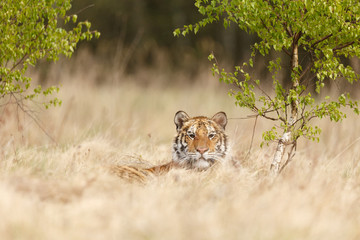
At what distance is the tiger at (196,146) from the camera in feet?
19.6

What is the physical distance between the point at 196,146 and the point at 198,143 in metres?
0.04

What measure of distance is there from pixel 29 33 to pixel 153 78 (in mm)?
8838

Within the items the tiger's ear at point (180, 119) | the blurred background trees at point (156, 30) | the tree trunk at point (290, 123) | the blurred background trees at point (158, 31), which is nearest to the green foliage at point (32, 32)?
the tiger's ear at point (180, 119)

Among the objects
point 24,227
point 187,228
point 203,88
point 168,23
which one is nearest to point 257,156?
point 187,228

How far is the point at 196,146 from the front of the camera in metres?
6.00

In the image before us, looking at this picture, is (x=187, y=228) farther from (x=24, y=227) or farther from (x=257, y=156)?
(x=257, y=156)

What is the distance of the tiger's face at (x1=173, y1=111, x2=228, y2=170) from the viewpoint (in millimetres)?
6008

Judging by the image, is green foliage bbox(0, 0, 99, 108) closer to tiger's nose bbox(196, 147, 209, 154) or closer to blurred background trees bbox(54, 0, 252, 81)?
tiger's nose bbox(196, 147, 209, 154)

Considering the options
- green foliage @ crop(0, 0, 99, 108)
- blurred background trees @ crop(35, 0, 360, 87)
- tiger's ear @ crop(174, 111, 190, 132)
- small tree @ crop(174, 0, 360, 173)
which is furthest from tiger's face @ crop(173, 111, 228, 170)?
blurred background trees @ crop(35, 0, 360, 87)

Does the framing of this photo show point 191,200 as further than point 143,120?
No

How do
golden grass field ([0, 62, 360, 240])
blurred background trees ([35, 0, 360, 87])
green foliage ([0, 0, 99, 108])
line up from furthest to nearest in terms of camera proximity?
blurred background trees ([35, 0, 360, 87])
green foliage ([0, 0, 99, 108])
golden grass field ([0, 62, 360, 240])

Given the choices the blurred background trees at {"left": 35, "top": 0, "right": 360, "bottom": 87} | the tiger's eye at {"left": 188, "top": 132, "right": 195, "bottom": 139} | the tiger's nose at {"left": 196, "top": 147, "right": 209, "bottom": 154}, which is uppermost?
the blurred background trees at {"left": 35, "top": 0, "right": 360, "bottom": 87}

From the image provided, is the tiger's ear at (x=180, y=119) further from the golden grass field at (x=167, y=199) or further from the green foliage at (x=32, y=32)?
the green foliage at (x=32, y=32)

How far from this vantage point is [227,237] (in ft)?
12.1
